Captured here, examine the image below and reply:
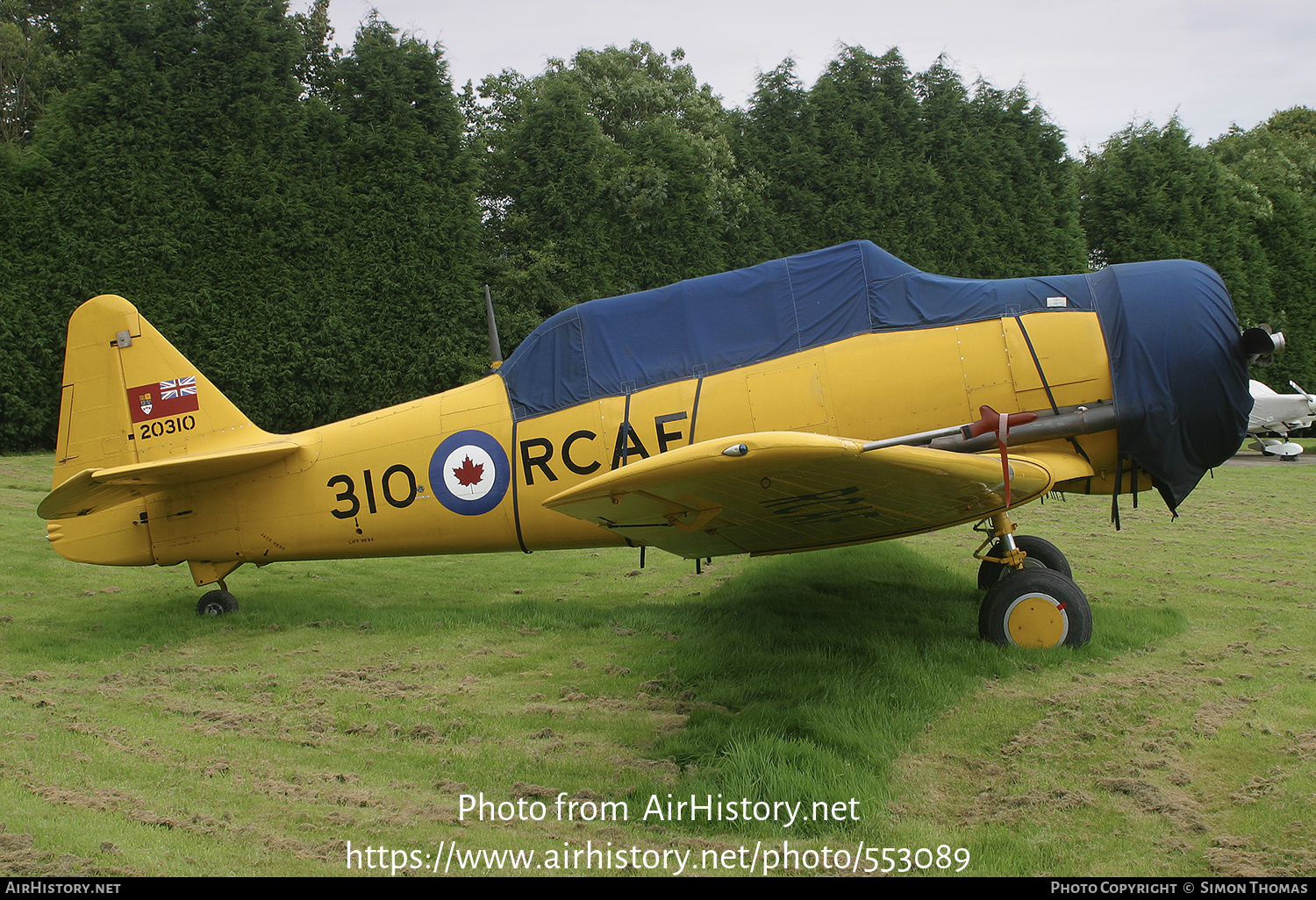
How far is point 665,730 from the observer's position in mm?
4305

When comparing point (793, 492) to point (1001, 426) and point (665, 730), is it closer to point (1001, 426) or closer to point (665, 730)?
point (1001, 426)

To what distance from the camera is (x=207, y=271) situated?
15539 millimetres

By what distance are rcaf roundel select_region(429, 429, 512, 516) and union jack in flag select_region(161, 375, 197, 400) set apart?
253 cm

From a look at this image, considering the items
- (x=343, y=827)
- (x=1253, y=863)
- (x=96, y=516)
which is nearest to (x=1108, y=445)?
(x=1253, y=863)

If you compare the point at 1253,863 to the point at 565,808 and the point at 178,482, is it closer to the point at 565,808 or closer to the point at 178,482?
the point at 565,808

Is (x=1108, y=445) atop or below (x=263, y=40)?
below

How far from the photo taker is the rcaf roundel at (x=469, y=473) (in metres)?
6.15

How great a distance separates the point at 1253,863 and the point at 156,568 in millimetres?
9893

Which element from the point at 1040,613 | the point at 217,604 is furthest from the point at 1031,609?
the point at 217,604

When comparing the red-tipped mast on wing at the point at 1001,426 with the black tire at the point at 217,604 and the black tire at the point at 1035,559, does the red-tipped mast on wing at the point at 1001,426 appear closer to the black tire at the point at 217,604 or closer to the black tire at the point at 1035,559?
the black tire at the point at 1035,559

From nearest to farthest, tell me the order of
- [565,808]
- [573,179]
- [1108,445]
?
[565,808]
[1108,445]
[573,179]

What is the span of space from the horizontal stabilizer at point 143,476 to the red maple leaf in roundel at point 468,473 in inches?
58.7

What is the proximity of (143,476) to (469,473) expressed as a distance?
8.26 ft

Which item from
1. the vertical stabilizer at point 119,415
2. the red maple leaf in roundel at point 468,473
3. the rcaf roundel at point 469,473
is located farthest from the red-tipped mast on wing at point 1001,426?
the vertical stabilizer at point 119,415
